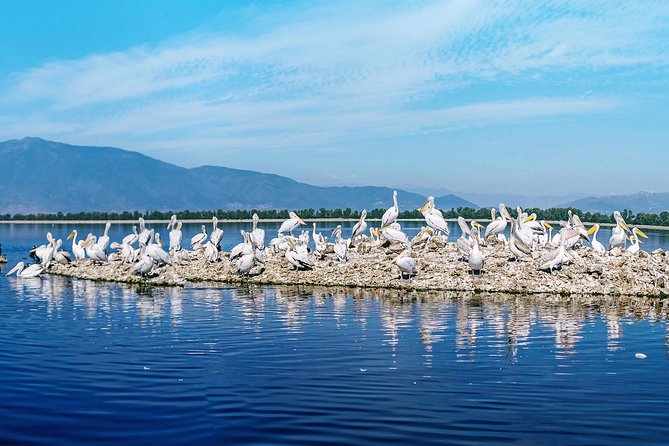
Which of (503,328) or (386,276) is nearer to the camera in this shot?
(503,328)

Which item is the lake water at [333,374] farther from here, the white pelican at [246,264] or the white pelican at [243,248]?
the white pelican at [243,248]

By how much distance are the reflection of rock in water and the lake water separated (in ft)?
12.1

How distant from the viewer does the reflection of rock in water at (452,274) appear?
27.3m

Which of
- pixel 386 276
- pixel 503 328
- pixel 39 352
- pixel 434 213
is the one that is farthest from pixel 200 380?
pixel 434 213

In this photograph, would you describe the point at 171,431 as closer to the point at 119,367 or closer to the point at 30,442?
the point at 30,442

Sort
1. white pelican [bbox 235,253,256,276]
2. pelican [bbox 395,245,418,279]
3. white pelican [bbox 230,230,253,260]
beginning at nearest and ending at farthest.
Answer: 1. pelican [bbox 395,245,418,279]
2. white pelican [bbox 235,253,256,276]
3. white pelican [bbox 230,230,253,260]

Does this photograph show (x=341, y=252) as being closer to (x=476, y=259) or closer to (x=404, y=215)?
(x=476, y=259)

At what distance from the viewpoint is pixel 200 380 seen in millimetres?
12578

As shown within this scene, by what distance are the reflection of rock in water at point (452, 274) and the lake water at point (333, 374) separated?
12.1 ft

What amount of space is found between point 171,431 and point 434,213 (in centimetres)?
2639

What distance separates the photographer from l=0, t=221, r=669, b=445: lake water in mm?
9797

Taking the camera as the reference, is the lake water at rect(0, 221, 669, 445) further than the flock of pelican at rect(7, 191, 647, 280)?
No

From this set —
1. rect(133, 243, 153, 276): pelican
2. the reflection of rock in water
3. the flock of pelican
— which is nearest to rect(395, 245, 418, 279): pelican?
the flock of pelican

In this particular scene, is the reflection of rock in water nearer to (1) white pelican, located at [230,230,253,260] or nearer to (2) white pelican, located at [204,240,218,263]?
(2) white pelican, located at [204,240,218,263]
